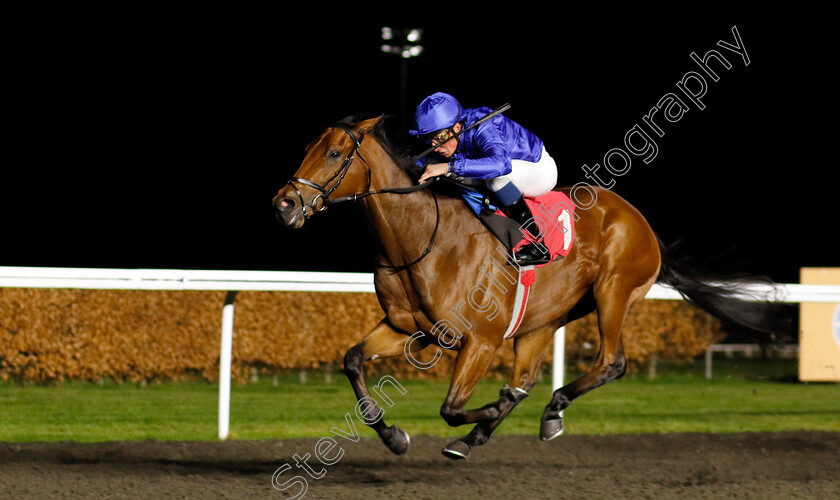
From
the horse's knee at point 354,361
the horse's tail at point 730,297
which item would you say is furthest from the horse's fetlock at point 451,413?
the horse's tail at point 730,297

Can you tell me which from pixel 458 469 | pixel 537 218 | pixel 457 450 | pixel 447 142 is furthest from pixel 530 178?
pixel 458 469

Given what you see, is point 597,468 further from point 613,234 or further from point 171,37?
point 171,37

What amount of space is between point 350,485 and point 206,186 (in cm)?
1039

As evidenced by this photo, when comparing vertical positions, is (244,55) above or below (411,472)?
above

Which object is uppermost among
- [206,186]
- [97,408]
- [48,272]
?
[206,186]

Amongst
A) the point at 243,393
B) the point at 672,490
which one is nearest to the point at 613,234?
the point at 672,490

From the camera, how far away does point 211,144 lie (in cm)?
1392

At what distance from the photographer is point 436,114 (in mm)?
3330

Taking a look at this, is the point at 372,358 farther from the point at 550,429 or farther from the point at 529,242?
the point at 550,429

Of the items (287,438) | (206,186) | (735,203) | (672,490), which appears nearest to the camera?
(672,490)

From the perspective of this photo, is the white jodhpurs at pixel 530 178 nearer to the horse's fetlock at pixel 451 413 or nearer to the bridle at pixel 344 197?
the bridle at pixel 344 197

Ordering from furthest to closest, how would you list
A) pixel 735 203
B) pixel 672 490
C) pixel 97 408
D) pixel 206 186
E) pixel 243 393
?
pixel 735 203 < pixel 206 186 < pixel 243 393 < pixel 97 408 < pixel 672 490

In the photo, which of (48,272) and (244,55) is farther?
(244,55)

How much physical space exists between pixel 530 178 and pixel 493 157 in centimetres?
38
